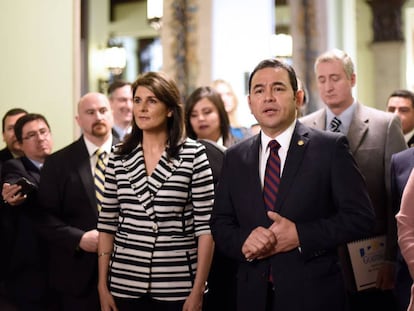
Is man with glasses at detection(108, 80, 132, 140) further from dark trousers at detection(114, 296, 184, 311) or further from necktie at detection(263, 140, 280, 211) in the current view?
necktie at detection(263, 140, 280, 211)

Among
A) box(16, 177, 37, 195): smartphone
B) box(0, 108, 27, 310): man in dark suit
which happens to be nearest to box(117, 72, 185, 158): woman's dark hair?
box(16, 177, 37, 195): smartphone

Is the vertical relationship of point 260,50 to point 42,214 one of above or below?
above

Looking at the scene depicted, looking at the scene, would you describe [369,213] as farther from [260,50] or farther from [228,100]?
[260,50]

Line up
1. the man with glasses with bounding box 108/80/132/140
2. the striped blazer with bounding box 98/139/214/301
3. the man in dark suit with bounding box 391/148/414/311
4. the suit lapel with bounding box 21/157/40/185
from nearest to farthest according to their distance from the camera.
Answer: the striped blazer with bounding box 98/139/214/301 → the man in dark suit with bounding box 391/148/414/311 → the suit lapel with bounding box 21/157/40/185 → the man with glasses with bounding box 108/80/132/140

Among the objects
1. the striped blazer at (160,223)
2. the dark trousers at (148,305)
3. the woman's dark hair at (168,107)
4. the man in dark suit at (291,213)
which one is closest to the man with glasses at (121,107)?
the woman's dark hair at (168,107)

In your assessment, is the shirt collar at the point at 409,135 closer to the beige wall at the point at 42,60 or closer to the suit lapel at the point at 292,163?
the beige wall at the point at 42,60

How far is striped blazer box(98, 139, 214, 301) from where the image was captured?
254cm

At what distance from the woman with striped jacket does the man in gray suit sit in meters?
0.82

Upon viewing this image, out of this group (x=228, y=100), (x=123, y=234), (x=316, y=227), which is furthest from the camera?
(x=228, y=100)

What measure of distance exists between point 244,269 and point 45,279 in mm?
1679

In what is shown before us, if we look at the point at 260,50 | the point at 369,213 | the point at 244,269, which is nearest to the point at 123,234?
the point at 244,269

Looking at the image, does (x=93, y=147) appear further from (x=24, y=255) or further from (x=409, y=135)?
(x=409, y=135)

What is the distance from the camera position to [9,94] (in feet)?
13.8

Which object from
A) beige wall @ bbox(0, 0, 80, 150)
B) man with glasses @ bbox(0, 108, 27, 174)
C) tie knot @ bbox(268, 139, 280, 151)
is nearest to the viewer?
tie knot @ bbox(268, 139, 280, 151)
